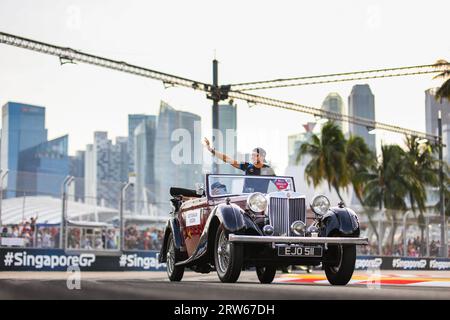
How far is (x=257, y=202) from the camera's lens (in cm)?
1006

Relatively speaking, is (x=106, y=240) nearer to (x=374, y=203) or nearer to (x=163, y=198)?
(x=163, y=198)

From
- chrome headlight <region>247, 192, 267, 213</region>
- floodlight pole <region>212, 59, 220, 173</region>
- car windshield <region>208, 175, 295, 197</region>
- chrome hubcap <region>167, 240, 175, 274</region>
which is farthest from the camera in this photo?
floodlight pole <region>212, 59, 220, 173</region>

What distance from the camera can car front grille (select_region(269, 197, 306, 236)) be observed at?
1017 centimetres

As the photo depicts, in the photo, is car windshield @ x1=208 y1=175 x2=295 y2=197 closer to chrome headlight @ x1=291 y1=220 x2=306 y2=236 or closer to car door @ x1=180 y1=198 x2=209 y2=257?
car door @ x1=180 y1=198 x2=209 y2=257

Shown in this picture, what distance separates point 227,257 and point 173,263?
2664mm

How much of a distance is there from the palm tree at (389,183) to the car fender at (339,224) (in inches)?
2045

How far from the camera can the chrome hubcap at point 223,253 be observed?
10062 mm

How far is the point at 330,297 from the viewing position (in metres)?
6.61

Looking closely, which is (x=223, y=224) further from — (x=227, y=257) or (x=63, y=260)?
(x=63, y=260)

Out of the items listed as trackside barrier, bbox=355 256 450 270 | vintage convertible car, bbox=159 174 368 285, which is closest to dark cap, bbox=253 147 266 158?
vintage convertible car, bbox=159 174 368 285

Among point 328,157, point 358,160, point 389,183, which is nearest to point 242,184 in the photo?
point 328,157

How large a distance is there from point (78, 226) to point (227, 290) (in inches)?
658

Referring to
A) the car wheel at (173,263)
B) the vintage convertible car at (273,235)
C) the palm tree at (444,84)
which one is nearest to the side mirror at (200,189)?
the vintage convertible car at (273,235)

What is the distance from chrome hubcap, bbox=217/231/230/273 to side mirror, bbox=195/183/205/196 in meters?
1.51
